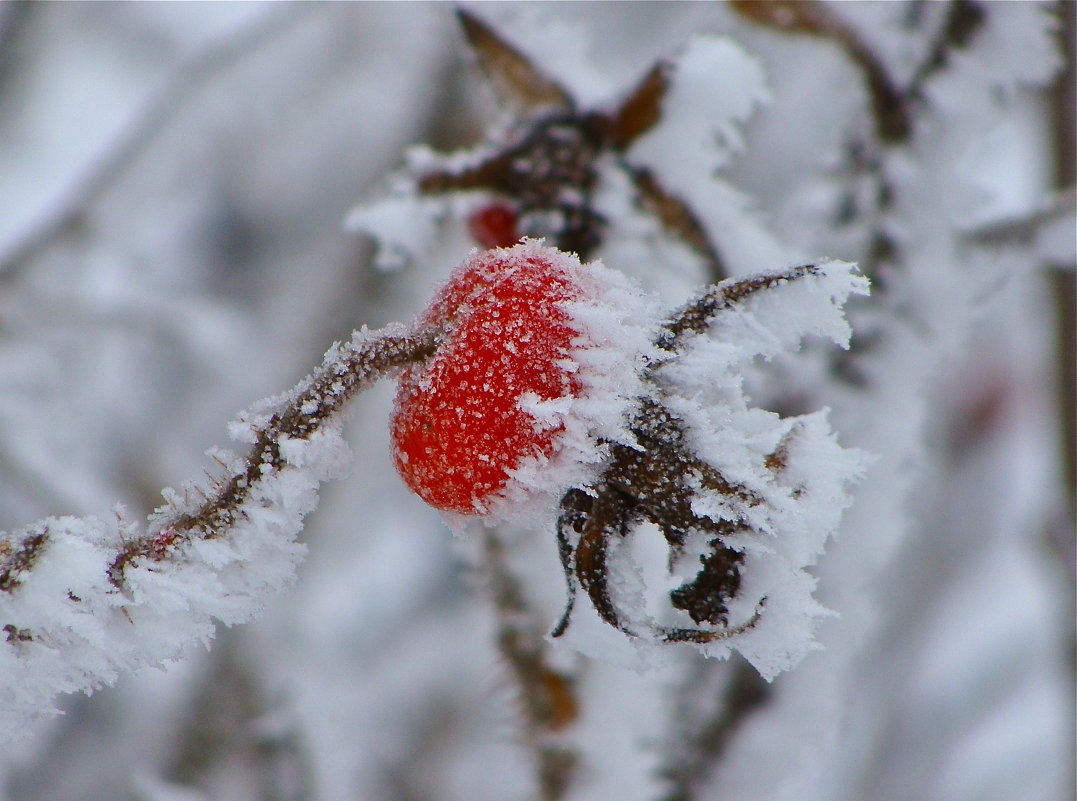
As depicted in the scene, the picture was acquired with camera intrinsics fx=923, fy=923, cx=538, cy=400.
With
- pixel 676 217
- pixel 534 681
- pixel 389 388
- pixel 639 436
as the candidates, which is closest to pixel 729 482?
pixel 639 436

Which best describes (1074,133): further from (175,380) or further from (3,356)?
(175,380)

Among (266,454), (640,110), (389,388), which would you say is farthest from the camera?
(389,388)

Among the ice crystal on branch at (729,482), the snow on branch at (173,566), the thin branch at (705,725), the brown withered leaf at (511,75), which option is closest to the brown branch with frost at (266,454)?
the snow on branch at (173,566)

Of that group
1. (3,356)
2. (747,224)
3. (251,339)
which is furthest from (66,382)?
(747,224)

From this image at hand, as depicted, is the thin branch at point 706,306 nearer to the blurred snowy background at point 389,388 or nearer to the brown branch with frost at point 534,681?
the blurred snowy background at point 389,388

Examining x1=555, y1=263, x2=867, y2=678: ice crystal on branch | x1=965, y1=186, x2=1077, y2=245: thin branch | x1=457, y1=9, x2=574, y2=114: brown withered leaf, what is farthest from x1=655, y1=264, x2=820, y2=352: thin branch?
x1=965, y1=186, x2=1077, y2=245: thin branch

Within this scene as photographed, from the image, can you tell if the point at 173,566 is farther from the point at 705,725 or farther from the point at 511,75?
the point at 705,725
